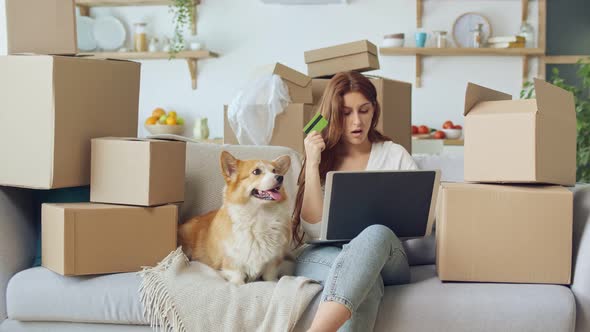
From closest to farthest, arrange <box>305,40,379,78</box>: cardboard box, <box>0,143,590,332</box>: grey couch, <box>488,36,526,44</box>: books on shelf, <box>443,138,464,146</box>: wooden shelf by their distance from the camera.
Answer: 1. <box>0,143,590,332</box>: grey couch
2. <box>305,40,379,78</box>: cardboard box
3. <box>443,138,464,146</box>: wooden shelf
4. <box>488,36,526,44</box>: books on shelf

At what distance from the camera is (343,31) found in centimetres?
475

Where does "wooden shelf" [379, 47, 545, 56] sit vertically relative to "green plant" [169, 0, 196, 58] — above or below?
below

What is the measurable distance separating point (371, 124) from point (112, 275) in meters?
0.95

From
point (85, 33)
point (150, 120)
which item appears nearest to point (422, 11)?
point (150, 120)

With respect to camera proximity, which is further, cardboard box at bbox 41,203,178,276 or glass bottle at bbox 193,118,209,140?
glass bottle at bbox 193,118,209,140

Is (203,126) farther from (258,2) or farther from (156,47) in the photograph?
(258,2)

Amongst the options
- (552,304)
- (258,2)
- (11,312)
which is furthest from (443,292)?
(258,2)

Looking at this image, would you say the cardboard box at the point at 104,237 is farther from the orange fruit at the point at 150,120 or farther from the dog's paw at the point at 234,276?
the orange fruit at the point at 150,120

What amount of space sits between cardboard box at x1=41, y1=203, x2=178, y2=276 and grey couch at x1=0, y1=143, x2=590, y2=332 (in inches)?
1.7

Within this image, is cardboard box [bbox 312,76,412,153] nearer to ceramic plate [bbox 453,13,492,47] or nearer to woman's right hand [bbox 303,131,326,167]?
woman's right hand [bbox 303,131,326,167]

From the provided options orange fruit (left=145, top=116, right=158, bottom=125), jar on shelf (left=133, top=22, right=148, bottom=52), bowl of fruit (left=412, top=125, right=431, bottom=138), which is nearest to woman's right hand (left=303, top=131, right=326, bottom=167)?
bowl of fruit (left=412, top=125, right=431, bottom=138)

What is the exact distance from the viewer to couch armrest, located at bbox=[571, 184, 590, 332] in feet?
5.54

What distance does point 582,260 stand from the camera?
5.64 ft

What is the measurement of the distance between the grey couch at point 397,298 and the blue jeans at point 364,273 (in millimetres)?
58
